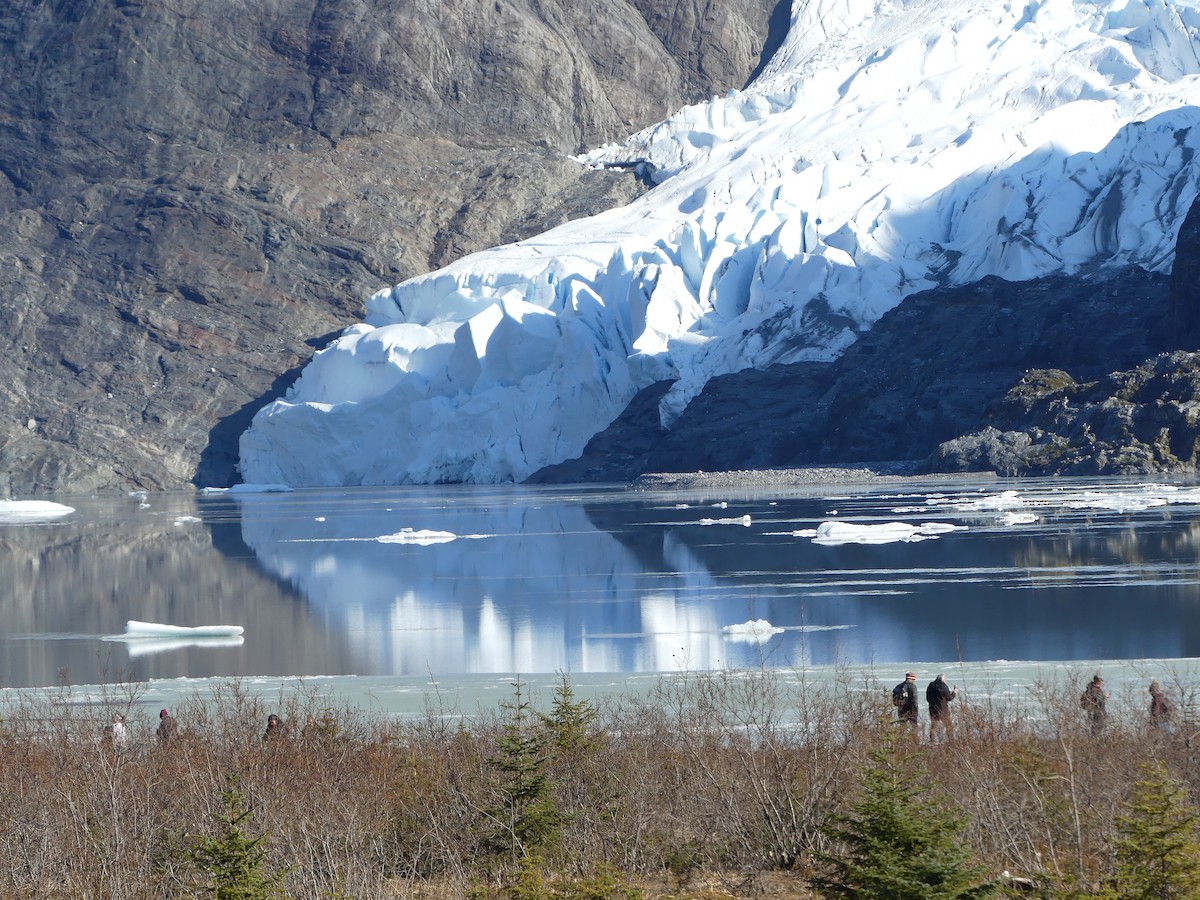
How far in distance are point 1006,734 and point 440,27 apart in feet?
386

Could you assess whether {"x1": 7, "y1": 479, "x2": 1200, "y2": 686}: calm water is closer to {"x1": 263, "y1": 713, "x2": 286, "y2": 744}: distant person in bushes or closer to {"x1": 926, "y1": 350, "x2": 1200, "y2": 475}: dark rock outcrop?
{"x1": 263, "y1": 713, "x2": 286, "y2": 744}: distant person in bushes

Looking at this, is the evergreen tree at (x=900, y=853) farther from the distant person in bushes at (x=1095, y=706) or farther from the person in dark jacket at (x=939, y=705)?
the person in dark jacket at (x=939, y=705)

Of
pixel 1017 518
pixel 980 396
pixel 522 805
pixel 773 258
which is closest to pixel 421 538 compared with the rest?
pixel 1017 518

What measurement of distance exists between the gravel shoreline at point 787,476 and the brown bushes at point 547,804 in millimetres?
51930

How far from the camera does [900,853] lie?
652cm

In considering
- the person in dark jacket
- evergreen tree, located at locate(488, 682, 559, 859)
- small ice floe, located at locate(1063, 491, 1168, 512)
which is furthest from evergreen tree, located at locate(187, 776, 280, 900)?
small ice floe, located at locate(1063, 491, 1168, 512)

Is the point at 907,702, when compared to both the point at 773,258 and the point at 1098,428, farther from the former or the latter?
the point at 773,258

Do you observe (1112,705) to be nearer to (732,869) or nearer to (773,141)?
(732,869)

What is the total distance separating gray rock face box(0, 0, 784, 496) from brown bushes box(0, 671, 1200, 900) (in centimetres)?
8056

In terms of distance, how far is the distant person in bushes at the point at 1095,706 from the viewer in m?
9.73

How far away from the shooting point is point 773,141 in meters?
97.6

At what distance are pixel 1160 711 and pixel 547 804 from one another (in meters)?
4.40

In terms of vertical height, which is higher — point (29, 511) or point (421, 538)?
point (29, 511)

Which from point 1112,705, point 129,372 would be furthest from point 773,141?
point 1112,705
